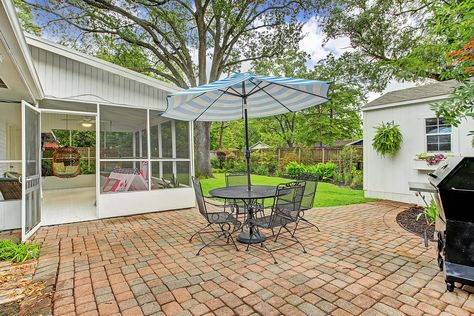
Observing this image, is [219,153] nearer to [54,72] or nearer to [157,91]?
[157,91]

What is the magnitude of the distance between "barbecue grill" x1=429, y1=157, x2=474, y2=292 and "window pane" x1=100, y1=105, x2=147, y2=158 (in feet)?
18.4

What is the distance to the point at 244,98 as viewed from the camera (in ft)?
13.3

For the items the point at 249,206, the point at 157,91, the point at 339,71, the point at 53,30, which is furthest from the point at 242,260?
the point at 339,71

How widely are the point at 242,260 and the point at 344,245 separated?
5.22 feet

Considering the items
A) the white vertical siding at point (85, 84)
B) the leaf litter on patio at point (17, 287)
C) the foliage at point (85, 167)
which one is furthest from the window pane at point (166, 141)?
the foliage at point (85, 167)

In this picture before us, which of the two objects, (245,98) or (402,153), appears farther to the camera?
(402,153)

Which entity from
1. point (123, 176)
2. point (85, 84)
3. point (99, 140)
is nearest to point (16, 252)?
point (123, 176)

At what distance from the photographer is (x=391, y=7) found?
10852 mm

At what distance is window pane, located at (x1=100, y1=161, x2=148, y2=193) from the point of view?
5.52m

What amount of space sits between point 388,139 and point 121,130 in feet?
22.9

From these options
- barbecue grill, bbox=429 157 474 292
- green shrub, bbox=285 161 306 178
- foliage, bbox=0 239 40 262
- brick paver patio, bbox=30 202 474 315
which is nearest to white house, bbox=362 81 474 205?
brick paver patio, bbox=30 202 474 315

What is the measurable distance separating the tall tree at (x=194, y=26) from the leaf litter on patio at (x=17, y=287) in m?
9.90

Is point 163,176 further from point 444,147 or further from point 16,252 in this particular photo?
point 444,147

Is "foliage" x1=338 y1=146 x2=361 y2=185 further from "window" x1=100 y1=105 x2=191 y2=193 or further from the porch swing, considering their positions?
the porch swing
